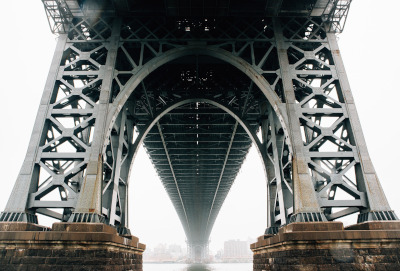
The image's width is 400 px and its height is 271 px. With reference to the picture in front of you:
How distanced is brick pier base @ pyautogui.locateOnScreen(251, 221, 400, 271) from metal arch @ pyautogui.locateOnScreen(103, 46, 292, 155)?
3145 mm

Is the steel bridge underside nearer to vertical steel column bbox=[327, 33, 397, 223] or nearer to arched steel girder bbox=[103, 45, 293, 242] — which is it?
arched steel girder bbox=[103, 45, 293, 242]

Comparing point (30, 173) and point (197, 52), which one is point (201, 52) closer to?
point (197, 52)

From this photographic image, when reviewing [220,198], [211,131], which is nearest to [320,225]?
[211,131]

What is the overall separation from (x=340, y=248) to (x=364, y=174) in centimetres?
285

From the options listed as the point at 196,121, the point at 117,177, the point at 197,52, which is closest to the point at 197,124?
the point at 196,121

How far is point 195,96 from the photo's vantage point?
1548 cm

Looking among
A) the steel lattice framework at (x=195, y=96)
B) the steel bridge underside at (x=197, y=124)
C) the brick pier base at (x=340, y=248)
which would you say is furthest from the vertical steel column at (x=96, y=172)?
the brick pier base at (x=340, y=248)

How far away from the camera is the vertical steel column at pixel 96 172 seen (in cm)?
821

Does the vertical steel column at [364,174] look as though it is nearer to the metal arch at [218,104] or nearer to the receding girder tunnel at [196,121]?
the receding girder tunnel at [196,121]

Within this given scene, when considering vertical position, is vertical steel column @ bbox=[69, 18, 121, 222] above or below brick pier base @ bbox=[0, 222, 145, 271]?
above

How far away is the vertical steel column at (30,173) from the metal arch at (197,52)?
2.30m

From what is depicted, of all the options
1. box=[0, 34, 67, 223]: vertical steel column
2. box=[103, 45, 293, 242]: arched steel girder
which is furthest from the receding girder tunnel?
box=[0, 34, 67, 223]: vertical steel column

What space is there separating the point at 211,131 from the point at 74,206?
1739 centimetres

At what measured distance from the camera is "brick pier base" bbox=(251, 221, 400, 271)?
716 cm
